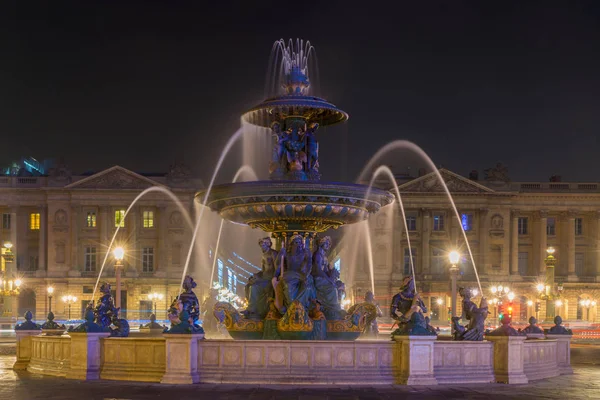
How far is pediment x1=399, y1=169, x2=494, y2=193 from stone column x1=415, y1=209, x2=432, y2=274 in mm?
2349

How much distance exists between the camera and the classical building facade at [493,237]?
8631 centimetres

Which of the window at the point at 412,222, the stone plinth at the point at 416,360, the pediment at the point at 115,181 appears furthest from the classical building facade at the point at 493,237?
the stone plinth at the point at 416,360

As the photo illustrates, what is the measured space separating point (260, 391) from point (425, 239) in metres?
74.8

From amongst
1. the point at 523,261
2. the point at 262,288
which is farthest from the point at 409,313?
the point at 523,261

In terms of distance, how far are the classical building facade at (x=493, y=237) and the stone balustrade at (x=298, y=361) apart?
6892 cm

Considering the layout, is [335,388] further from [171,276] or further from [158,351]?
[171,276]

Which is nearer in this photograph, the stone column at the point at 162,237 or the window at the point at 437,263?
the stone column at the point at 162,237

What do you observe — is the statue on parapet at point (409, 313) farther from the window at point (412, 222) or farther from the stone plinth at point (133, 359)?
the window at point (412, 222)

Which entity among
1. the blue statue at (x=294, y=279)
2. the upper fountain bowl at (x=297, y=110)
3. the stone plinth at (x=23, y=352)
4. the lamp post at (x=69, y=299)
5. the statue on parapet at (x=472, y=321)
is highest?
the upper fountain bowl at (x=297, y=110)

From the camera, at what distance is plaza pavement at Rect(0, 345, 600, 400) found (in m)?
13.7

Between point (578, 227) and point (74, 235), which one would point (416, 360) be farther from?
point (578, 227)

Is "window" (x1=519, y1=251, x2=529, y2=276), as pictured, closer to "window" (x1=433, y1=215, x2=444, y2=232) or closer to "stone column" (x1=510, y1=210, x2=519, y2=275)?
"stone column" (x1=510, y1=210, x2=519, y2=275)

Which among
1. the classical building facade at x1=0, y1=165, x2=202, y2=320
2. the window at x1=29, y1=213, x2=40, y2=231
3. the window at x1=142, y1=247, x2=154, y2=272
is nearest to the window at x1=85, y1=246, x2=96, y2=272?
the classical building facade at x1=0, y1=165, x2=202, y2=320

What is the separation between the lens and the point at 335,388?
1455cm
